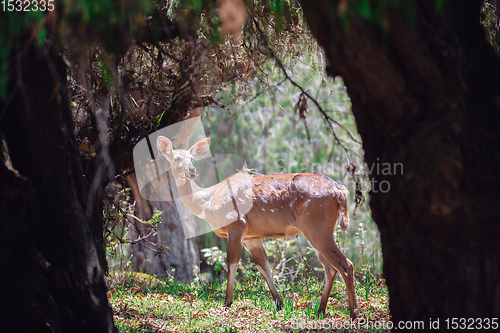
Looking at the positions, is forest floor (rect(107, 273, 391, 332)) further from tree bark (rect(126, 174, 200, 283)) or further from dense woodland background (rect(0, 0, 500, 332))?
tree bark (rect(126, 174, 200, 283))

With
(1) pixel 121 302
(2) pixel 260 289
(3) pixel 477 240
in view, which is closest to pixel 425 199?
(3) pixel 477 240

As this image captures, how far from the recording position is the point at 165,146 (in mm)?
7648

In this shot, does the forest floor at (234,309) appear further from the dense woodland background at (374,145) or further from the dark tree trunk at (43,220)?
the dense woodland background at (374,145)

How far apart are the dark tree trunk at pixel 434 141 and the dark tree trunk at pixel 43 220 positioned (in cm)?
204

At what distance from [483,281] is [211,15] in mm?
3199

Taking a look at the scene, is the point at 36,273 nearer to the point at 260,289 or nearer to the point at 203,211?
the point at 203,211

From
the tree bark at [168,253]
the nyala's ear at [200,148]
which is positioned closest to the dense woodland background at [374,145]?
the nyala's ear at [200,148]

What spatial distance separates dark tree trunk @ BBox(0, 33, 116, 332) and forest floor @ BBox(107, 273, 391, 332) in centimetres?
149

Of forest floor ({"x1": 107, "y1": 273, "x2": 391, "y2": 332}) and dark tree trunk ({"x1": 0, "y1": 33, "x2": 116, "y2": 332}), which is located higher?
dark tree trunk ({"x1": 0, "y1": 33, "x2": 116, "y2": 332})

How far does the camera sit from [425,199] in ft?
10.4

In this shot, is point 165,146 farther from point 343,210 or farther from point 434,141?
point 434,141

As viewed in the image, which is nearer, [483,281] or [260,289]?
[483,281]

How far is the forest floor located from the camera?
5434 millimetres

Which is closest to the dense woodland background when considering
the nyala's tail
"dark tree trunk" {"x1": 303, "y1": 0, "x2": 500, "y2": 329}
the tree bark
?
"dark tree trunk" {"x1": 303, "y1": 0, "x2": 500, "y2": 329}
